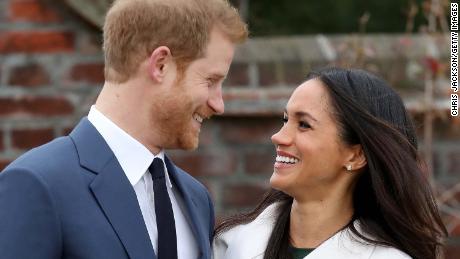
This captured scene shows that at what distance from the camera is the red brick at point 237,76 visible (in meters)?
4.92

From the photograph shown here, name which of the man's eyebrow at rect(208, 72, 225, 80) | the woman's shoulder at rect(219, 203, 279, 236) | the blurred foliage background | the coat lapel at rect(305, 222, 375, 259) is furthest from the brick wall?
the man's eyebrow at rect(208, 72, 225, 80)

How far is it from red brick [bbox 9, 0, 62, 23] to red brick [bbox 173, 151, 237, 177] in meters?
0.78

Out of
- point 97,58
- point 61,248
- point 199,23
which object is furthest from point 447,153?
point 61,248

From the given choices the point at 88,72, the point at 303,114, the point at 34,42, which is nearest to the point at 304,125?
the point at 303,114

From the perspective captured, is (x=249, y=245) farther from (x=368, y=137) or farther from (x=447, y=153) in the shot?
(x=447, y=153)

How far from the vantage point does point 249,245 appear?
338 cm

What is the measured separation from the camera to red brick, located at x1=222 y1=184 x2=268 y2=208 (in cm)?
485

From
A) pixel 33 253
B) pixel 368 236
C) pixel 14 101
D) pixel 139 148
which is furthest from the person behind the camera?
pixel 14 101

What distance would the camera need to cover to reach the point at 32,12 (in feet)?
15.6

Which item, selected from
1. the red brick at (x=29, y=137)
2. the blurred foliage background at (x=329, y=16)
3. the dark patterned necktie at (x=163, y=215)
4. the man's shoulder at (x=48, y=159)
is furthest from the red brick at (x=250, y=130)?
the man's shoulder at (x=48, y=159)

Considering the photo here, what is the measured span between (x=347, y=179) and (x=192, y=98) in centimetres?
61

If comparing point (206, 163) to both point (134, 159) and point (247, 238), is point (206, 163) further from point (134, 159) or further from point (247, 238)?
point (134, 159)

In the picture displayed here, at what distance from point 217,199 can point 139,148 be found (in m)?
1.92

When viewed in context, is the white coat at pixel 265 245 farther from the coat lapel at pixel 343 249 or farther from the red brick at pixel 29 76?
the red brick at pixel 29 76
